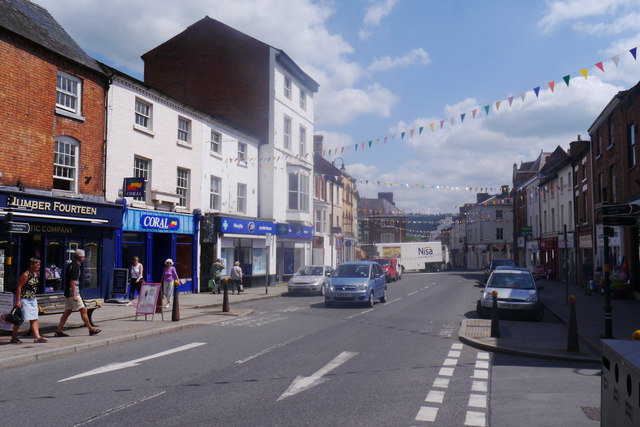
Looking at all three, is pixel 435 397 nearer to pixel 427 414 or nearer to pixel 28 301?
pixel 427 414

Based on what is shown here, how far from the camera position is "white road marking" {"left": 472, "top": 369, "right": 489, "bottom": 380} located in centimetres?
847

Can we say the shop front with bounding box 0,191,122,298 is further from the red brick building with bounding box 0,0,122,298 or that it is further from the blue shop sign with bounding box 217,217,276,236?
the blue shop sign with bounding box 217,217,276,236

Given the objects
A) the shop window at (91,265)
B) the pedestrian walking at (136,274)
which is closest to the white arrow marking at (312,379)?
the pedestrian walking at (136,274)

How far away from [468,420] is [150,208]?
749 inches

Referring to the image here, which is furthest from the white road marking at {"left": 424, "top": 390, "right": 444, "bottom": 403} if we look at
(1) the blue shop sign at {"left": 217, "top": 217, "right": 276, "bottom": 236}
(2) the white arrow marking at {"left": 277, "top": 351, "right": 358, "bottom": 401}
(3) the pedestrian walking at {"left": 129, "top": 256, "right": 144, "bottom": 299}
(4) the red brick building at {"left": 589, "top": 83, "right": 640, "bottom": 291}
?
(1) the blue shop sign at {"left": 217, "top": 217, "right": 276, "bottom": 236}

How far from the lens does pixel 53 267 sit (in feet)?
59.5

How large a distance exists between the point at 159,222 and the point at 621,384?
848 inches

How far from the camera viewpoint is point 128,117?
21.8 metres

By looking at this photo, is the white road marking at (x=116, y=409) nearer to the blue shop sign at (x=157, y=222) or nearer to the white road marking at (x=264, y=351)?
the white road marking at (x=264, y=351)

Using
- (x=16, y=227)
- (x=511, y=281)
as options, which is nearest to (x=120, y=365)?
(x=16, y=227)

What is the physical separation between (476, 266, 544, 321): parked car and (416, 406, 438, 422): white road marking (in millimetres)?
10294

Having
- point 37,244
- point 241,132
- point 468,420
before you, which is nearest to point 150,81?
point 241,132

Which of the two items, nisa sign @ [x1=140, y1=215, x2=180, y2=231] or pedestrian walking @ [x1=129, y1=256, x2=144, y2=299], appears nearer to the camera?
pedestrian walking @ [x1=129, y1=256, x2=144, y2=299]

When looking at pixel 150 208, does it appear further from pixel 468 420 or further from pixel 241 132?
pixel 468 420
